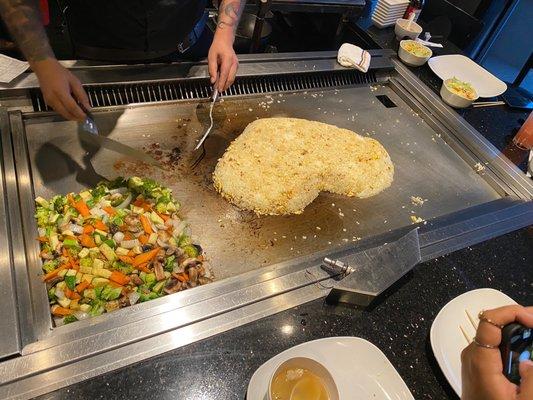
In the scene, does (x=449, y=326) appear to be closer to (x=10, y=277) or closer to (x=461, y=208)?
(x=461, y=208)

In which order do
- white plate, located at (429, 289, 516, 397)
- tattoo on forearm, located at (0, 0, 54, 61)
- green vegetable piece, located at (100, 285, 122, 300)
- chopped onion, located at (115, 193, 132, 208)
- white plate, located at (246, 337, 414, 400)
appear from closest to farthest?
1. white plate, located at (246, 337, 414, 400)
2. white plate, located at (429, 289, 516, 397)
3. green vegetable piece, located at (100, 285, 122, 300)
4. tattoo on forearm, located at (0, 0, 54, 61)
5. chopped onion, located at (115, 193, 132, 208)

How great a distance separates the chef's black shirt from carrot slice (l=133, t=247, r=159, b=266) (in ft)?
4.61

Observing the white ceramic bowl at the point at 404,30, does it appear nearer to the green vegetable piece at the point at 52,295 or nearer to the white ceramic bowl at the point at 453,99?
the white ceramic bowl at the point at 453,99

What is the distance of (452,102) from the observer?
10.4 ft

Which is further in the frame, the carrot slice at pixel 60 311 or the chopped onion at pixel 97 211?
the chopped onion at pixel 97 211

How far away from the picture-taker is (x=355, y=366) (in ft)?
4.52

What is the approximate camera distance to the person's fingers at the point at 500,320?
1.20 metres

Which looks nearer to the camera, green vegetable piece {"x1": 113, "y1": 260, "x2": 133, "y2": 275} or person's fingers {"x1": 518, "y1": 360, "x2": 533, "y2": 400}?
person's fingers {"x1": 518, "y1": 360, "x2": 533, "y2": 400}

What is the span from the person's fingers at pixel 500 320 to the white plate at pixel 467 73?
2.75m

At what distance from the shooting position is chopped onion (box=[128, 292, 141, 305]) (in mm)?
1588

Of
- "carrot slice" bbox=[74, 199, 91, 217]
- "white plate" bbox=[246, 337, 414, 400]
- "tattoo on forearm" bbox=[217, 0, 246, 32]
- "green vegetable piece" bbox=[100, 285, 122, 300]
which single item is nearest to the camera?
"white plate" bbox=[246, 337, 414, 400]

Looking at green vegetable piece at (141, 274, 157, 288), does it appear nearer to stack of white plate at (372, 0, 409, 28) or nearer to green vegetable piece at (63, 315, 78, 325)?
green vegetable piece at (63, 315, 78, 325)

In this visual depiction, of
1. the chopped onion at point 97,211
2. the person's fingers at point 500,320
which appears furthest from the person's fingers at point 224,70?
the person's fingers at point 500,320

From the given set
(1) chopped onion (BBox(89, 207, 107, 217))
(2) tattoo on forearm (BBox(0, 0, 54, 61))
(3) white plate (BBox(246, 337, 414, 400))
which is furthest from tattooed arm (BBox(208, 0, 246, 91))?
(3) white plate (BBox(246, 337, 414, 400))
